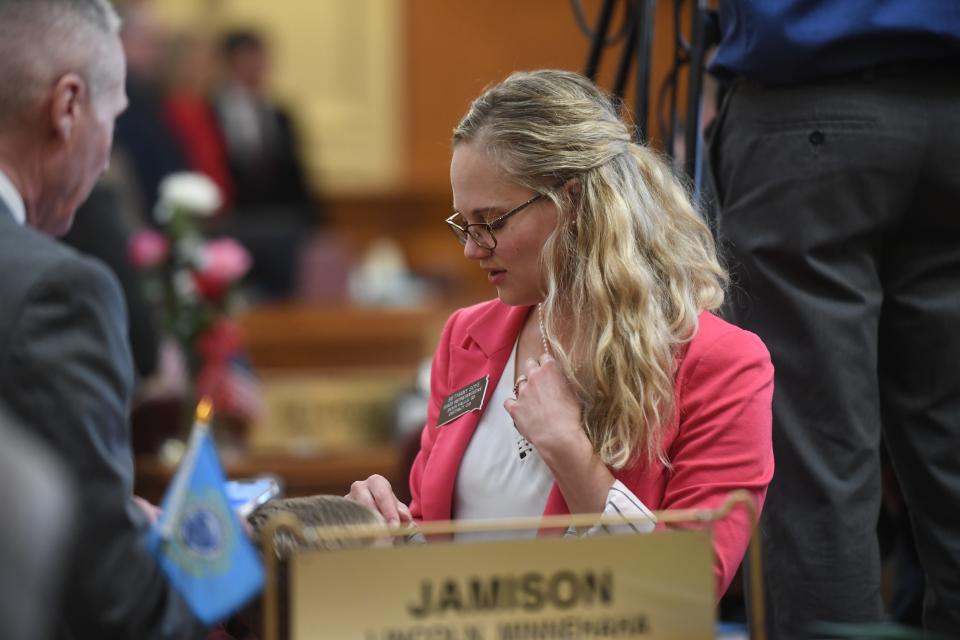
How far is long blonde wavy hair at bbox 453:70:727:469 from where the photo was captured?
180 cm

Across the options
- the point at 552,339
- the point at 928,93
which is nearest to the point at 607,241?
the point at 552,339

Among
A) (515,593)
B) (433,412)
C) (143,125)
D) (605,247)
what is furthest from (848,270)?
(143,125)

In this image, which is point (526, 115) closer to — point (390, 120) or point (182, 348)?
point (182, 348)

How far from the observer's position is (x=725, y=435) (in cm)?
177

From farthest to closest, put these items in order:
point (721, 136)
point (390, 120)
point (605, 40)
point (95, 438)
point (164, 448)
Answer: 1. point (390, 120)
2. point (164, 448)
3. point (605, 40)
4. point (721, 136)
5. point (95, 438)

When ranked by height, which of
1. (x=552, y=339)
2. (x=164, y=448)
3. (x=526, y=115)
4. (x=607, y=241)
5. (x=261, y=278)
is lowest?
(x=261, y=278)

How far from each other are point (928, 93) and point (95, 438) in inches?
50.3

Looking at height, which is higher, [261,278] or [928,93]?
[928,93]

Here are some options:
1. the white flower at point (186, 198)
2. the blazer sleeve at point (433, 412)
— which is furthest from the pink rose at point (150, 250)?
the blazer sleeve at point (433, 412)

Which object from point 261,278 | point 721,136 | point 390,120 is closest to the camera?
point 721,136

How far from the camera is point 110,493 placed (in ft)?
A: 4.52

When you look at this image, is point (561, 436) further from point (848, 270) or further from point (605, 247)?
point (848, 270)

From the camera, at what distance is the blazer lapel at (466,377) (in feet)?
6.24

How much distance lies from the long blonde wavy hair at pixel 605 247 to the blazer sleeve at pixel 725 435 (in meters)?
0.03
